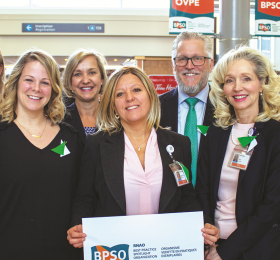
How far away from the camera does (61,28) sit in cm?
891

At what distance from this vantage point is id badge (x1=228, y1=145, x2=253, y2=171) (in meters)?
1.95

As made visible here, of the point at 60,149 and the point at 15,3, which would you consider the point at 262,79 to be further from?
the point at 15,3

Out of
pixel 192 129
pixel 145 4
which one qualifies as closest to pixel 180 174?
pixel 192 129

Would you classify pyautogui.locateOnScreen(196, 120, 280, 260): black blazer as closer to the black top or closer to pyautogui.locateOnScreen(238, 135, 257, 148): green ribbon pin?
pyautogui.locateOnScreen(238, 135, 257, 148): green ribbon pin

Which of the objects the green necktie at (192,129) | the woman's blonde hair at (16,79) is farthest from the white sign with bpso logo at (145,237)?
the woman's blonde hair at (16,79)

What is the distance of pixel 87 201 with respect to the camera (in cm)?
204

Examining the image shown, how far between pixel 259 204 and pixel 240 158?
31 centimetres

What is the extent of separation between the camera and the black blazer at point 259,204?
6.06 ft

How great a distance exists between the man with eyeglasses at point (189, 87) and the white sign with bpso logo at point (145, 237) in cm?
107

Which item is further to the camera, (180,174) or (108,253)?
(180,174)

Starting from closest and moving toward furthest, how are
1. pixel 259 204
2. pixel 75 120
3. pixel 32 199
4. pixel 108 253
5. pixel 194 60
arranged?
1. pixel 108 253
2. pixel 259 204
3. pixel 32 199
4. pixel 75 120
5. pixel 194 60

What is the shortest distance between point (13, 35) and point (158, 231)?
29.1 feet

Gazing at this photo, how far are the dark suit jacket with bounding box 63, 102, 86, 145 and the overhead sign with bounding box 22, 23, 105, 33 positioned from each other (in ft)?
21.8

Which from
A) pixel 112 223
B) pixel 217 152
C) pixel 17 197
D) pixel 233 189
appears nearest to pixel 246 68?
pixel 217 152
